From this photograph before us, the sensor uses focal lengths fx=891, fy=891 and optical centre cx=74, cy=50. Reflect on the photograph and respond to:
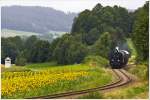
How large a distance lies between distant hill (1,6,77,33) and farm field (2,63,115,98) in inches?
19.7

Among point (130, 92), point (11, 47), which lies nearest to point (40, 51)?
point (11, 47)

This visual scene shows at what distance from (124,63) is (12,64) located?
1.46m

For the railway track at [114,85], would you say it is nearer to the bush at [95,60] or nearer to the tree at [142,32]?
the bush at [95,60]

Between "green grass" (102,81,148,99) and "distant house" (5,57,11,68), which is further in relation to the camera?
"distant house" (5,57,11,68)

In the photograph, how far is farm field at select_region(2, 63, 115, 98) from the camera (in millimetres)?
11438

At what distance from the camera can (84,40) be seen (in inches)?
455

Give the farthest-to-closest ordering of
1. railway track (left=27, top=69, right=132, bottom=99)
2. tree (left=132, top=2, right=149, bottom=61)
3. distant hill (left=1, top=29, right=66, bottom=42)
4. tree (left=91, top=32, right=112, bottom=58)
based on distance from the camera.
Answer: distant hill (left=1, top=29, right=66, bottom=42) → tree (left=91, top=32, right=112, bottom=58) → railway track (left=27, top=69, right=132, bottom=99) → tree (left=132, top=2, right=149, bottom=61)

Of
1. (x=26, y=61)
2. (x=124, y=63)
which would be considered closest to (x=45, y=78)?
(x=26, y=61)

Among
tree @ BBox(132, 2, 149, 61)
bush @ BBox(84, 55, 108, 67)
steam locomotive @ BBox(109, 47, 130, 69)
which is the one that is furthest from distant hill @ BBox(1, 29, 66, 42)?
tree @ BBox(132, 2, 149, 61)

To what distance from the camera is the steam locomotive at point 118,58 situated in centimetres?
1152

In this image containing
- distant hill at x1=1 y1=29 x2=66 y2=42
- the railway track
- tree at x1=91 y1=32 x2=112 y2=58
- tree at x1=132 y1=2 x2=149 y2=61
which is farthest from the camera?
distant hill at x1=1 y1=29 x2=66 y2=42

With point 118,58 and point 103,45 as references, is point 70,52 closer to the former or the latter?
point 103,45

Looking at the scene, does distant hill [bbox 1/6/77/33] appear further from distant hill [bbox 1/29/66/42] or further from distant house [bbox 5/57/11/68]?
distant house [bbox 5/57/11/68]

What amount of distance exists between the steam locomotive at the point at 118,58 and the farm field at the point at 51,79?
0.12 m
